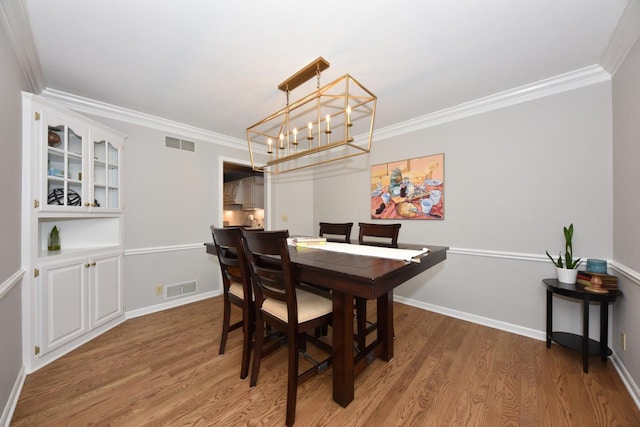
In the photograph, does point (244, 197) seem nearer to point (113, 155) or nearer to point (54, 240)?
point (113, 155)

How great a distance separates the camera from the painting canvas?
116 inches

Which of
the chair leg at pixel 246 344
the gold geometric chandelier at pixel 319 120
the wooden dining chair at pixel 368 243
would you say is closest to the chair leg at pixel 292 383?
the chair leg at pixel 246 344

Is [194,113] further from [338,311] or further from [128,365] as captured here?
[338,311]

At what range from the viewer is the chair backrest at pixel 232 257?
1663 millimetres

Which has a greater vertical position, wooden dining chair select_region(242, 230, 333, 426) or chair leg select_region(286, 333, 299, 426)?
wooden dining chair select_region(242, 230, 333, 426)

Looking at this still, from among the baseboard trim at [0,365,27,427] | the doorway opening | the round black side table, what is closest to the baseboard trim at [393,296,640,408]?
the round black side table

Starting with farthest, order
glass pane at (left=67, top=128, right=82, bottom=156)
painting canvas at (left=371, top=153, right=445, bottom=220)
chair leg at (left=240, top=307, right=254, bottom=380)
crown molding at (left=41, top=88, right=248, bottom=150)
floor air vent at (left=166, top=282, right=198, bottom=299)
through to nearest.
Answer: floor air vent at (left=166, top=282, right=198, bottom=299) → painting canvas at (left=371, top=153, right=445, bottom=220) → crown molding at (left=41, top=88, right=248, bottom=150) → glass pane at (left=67, top=128, right=82, bottom=156) → chair leg at (left=240, top=307, right=254, bottom=380)

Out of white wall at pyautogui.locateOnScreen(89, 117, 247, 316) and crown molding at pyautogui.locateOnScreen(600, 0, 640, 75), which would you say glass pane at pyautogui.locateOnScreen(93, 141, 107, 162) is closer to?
white wall at pyautogui.locateOnScreen(89, 117, 247, 316)

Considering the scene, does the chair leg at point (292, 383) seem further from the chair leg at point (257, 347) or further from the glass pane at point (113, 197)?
the glass pane at point (113, 197)

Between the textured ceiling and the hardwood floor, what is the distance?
242cm

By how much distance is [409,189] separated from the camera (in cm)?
319

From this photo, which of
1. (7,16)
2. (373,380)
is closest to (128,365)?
(373,380)

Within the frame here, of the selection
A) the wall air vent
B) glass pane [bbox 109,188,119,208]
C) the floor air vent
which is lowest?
the floor air vent

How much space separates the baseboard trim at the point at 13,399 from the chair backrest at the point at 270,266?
1.49 metres
